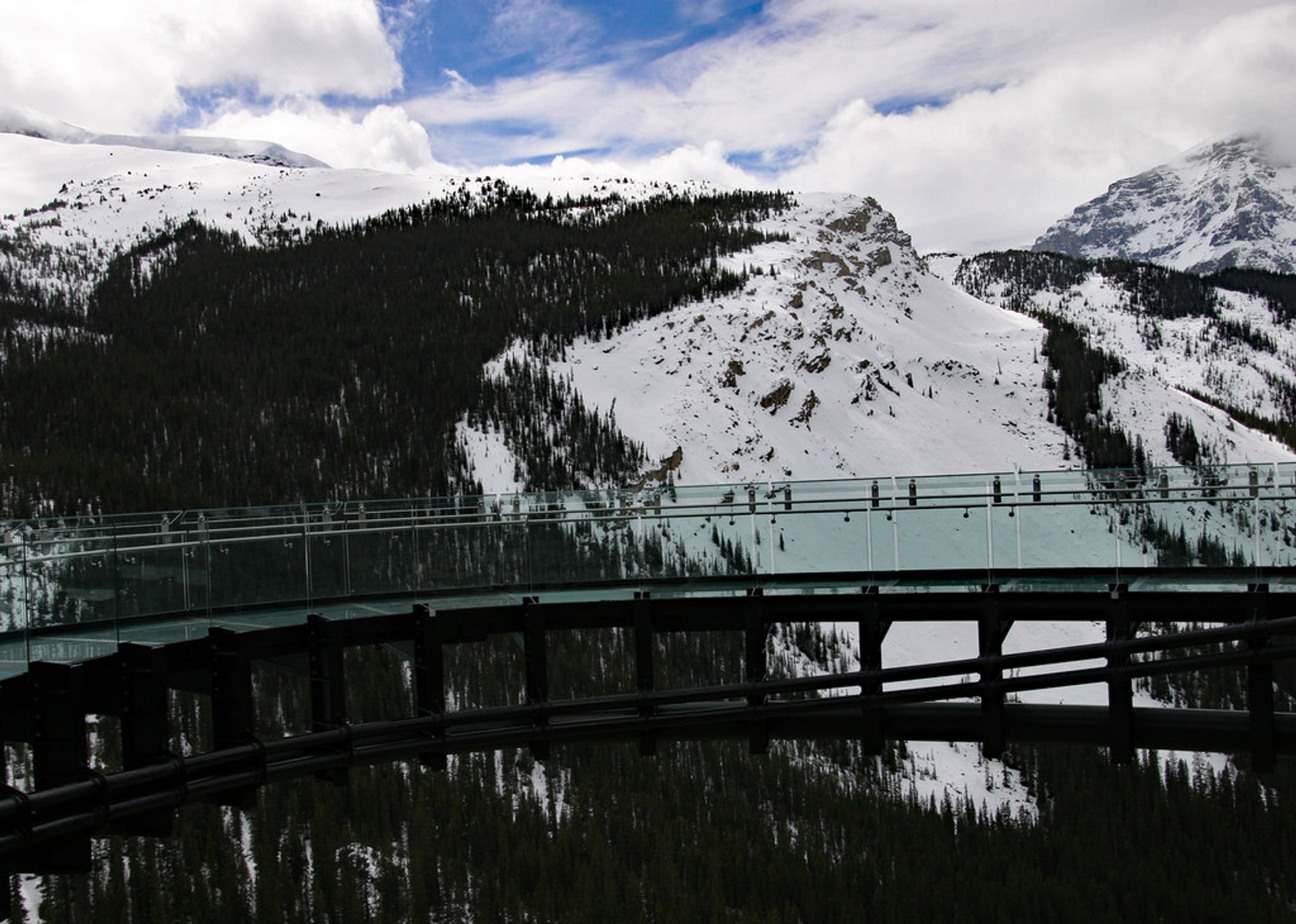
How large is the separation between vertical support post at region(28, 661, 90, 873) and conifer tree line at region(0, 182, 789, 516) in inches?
Answer: 2816

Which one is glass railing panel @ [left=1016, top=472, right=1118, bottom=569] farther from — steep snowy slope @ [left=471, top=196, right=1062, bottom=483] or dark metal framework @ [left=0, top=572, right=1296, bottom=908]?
steep snowy slope @ [left=471, top=196, right=1062, bottom=483]

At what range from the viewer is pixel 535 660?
20562mm

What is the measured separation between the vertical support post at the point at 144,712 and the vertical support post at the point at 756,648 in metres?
9.38

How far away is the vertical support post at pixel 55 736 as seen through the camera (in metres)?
15.6

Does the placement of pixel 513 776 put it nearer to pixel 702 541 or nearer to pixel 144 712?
pixel 702 541

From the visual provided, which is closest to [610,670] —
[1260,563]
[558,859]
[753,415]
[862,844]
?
[558,859]

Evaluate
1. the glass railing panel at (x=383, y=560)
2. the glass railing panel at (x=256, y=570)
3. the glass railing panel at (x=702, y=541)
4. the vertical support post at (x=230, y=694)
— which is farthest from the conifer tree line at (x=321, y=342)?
the vertical support post at (x=230, y=694)

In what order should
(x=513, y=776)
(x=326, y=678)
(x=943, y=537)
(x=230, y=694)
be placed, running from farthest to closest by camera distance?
(x=513, y=776)
(x=943, y=537)
(x=326, y=678)
(x=230, y=694)

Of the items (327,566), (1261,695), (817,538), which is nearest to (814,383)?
(817,538)

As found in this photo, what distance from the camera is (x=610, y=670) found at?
231 ft

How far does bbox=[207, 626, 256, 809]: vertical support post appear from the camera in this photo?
18.1m

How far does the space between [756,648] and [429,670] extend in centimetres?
567

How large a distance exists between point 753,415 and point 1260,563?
84.5 metres

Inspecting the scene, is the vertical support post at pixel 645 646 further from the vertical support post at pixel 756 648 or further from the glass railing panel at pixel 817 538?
the glass railing panel at pixel 817 538
